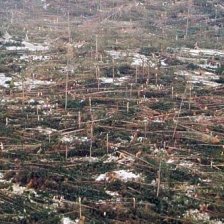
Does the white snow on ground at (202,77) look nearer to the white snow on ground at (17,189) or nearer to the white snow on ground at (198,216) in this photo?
the white snow on ground at (198,216)

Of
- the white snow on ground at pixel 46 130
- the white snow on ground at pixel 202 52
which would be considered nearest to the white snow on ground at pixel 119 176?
the white snow on ground at pixel 46 130

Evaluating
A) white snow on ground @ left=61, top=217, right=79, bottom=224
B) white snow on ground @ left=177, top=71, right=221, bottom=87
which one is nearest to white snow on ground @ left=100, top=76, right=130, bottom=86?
white snow on ground @ left=177, top=71, right=221, bottom=87

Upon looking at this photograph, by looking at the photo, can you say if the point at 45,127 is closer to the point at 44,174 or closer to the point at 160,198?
the point at 44,174

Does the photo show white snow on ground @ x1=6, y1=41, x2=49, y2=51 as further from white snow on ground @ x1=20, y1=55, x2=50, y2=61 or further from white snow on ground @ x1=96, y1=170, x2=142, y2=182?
white snow on ground @ x1=96, y1=170, x2=142, y2=182

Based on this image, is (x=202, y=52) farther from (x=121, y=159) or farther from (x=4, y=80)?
(x=121, y=159)

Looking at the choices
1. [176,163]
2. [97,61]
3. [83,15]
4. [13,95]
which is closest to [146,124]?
[176,163]

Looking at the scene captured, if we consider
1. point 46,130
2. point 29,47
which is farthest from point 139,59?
point 46,130
